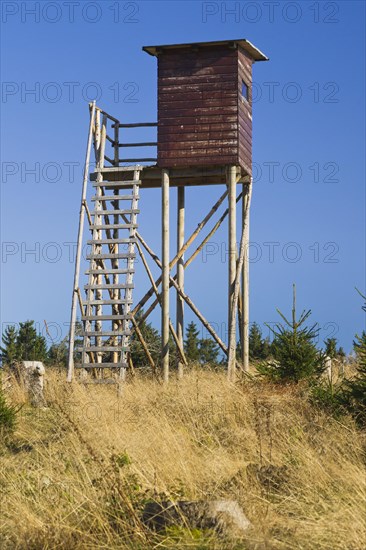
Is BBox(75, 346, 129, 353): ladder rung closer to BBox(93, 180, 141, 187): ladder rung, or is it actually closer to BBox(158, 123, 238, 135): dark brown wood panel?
BBox(93, 180, 141, 187): ladder rung

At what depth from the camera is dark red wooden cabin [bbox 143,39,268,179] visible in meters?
20.4

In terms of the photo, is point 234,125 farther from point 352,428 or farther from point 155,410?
point 352,428

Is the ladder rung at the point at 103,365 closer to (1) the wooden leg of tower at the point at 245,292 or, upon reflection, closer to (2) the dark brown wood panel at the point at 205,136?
(1) the wooden leg of tower at the point at 245,292

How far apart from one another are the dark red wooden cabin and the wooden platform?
0.41 meters

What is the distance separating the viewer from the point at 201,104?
20531 mm

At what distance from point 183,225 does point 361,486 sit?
14.7m

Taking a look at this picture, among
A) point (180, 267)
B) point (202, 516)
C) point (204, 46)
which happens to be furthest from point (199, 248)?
point (202, 516)

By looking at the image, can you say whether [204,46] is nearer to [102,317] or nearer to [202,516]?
[102,317]

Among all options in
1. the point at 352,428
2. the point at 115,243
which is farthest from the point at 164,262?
the point at 352,428

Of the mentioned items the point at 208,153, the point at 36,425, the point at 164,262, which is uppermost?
the point at 208,153

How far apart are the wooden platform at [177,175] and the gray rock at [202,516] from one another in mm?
13844

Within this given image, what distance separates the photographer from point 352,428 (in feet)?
37.3

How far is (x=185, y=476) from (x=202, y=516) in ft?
5.02

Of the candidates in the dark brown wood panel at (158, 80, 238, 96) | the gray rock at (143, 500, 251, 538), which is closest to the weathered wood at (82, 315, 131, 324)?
the dark brown wood panel at (158, 80, 238, 96)
